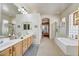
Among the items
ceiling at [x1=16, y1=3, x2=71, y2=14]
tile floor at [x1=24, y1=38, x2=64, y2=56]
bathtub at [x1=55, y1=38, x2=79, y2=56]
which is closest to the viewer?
bathtub at [x1=55, y1=38, x2=79, y2=56]

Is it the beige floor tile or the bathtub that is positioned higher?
the bathtub

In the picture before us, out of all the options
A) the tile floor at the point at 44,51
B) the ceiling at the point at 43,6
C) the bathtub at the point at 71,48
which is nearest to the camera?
the bathtub at the point at 71,48

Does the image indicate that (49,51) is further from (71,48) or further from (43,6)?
(43,6)

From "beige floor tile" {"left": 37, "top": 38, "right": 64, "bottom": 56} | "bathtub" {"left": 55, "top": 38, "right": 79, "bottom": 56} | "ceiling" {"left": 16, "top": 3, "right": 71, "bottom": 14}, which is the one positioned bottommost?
"beige floor tile" {"left": 37, "top": 38, "right": 64, "bottom": 56}

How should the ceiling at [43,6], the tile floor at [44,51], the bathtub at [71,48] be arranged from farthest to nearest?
the tile floor at [44,51] < the ceiling at [43,6] < the bathtub at [71,48]

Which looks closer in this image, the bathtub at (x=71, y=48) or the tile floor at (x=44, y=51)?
the bathtub at (x=71, y=48)

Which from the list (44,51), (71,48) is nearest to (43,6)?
(44,51)

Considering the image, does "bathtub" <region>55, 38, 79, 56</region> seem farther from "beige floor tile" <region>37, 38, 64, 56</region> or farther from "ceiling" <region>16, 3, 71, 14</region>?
"ceiling" <region>16, 3, 71, 14</region>

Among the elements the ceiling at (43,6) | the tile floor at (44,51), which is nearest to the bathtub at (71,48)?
the tile floor at (44,51)

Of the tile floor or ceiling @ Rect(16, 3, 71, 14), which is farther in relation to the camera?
the tile floor

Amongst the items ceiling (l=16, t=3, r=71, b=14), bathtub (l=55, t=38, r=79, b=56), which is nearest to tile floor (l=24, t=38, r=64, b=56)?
bathtub (l=55, t=38, r=79, b=56)

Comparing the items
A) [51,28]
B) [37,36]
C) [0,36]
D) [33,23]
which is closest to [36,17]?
[33,23]

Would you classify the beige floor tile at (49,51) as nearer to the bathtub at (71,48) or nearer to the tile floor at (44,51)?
the tile floor at (44,51)

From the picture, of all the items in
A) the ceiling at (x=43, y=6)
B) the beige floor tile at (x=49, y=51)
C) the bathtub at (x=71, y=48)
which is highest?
the ceiling at (x=43, y=6)
